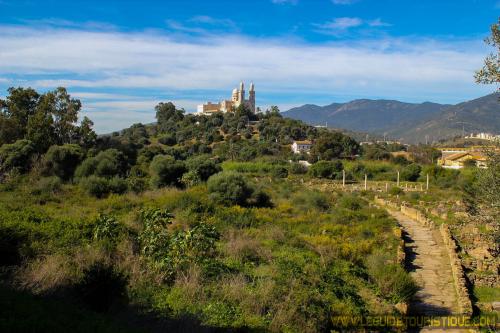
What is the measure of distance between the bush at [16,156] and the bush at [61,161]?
3.88 ft

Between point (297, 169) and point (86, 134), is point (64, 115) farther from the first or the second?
point (297, 169)

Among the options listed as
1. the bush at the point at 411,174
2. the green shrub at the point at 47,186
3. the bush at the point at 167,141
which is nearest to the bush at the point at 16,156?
the green shrub at the point at 47,186

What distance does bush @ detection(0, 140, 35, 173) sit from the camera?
938 inches

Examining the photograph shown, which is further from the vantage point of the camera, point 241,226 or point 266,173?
point 266,173

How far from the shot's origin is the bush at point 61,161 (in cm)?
2444

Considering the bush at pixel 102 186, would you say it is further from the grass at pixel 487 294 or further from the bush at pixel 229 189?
the grass at pixel 487 294

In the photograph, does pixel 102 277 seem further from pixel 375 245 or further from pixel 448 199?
pixel 448 199

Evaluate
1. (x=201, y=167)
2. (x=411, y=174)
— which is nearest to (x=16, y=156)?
(x=201, y=167)

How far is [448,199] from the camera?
30422 mm

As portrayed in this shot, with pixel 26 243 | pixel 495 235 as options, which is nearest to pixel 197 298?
pixel 26 243

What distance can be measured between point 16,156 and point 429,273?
23.2m

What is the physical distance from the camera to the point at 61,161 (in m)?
25.1

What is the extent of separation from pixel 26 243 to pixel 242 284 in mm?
4864

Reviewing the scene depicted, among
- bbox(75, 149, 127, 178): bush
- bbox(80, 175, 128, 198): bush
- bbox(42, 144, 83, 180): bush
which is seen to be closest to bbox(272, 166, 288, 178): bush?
bbox(75, 149, 127, 178): bush
